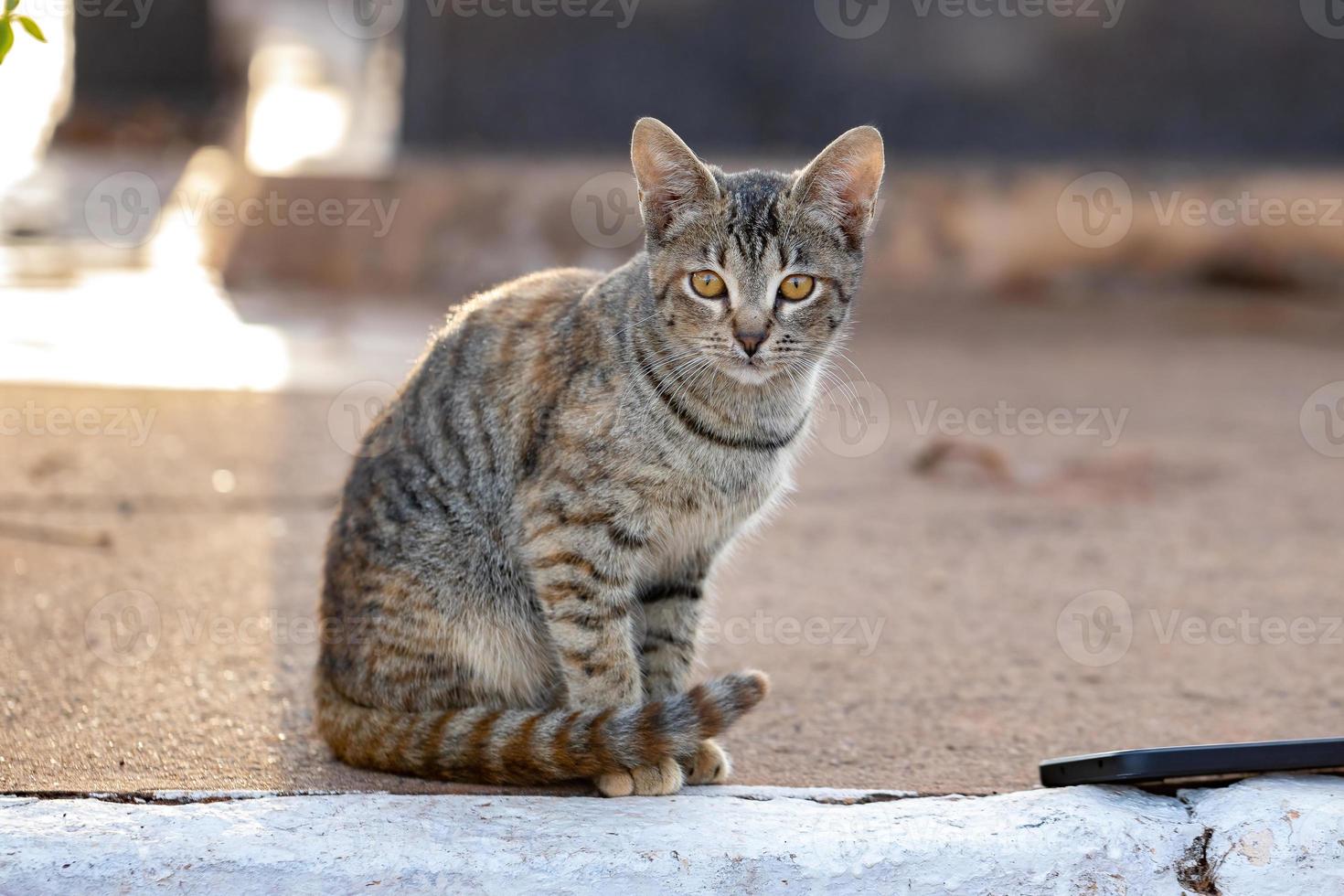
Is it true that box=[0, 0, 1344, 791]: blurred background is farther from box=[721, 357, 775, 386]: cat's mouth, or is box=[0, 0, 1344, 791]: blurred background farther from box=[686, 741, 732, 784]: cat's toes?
box=[721, 357, 775, 386]: cat's mouth

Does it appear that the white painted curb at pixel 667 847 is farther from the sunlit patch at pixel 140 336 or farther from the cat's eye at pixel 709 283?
the sunlit patch at pixel 140 336

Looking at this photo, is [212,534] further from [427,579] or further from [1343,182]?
[1343,182]

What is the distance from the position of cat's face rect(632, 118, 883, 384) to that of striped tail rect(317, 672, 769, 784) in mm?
775

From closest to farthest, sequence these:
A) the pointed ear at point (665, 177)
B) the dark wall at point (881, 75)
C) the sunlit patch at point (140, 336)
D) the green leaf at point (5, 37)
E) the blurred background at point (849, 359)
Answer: the green leaf at point (5, 37), the pointed ear at point (665, 177), the blurred background at point (849, 359), the sunlit patch at point (140, 336), the dark wall at point (881, 75)

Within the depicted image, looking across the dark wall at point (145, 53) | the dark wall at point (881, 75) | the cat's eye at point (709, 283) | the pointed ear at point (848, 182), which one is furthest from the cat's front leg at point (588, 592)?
the dark wall at point (145, 53)

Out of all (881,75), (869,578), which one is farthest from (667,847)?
(881,75)

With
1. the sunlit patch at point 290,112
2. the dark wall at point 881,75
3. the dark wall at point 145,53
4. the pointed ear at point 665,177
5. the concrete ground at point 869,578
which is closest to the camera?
the pointed ear at point 665,177

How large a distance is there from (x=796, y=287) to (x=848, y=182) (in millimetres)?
314

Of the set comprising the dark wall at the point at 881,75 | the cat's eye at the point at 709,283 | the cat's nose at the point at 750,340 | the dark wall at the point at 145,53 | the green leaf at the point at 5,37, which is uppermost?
the dark wall at the point at 145,53

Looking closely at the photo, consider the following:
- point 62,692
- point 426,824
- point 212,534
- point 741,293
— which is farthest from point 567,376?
point 212,534

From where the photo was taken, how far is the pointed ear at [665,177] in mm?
3227

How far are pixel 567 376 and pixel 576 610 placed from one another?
1.79 ft

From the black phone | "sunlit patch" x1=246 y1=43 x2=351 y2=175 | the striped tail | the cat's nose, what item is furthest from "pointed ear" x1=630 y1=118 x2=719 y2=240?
"sunlit patch" x1=246 y1=43 x2=351 y2=175

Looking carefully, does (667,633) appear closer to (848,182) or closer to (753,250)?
(753,250)
